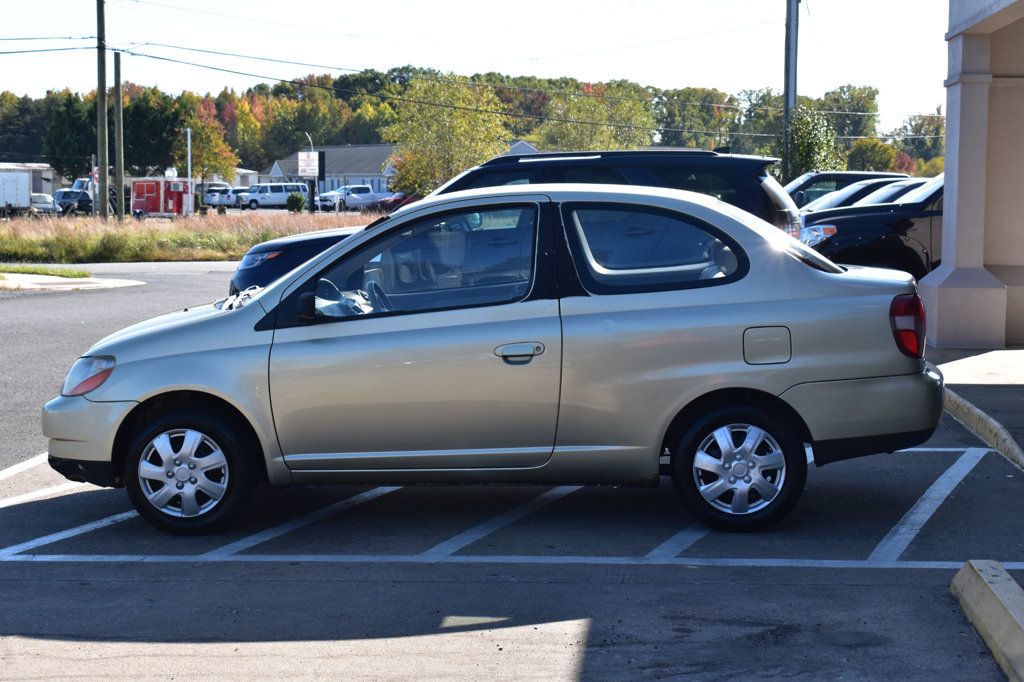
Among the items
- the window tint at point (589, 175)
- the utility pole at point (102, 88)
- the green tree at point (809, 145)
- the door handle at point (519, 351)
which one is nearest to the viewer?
the door handle at point (519, 351)

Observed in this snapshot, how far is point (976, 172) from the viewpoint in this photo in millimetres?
13500

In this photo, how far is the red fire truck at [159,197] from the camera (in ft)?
236

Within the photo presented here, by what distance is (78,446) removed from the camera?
679cm

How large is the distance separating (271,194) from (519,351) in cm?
8252

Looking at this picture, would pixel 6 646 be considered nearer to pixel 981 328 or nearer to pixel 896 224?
pixel 981 328

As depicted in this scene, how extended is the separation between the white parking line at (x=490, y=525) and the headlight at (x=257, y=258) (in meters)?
5.18

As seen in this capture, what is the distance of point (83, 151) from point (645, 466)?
96521 mm

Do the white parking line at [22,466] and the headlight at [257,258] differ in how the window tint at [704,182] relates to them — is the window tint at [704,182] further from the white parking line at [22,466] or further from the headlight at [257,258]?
the white parking line at [22,466]

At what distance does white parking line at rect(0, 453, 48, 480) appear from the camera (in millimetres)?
8367

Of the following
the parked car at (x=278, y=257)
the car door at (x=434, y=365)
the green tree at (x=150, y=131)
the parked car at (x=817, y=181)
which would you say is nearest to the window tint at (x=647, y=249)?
the car door at (x=434, y=365)

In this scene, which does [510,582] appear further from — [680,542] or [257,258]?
[257,258]

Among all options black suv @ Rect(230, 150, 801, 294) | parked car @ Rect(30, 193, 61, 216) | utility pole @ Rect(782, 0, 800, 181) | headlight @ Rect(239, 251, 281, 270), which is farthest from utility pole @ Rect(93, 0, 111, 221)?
parked car @ Rect(30, 193, 61, 216)

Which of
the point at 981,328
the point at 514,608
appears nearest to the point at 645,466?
the point at 514,608

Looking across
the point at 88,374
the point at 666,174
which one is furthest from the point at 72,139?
the point at 88,374
